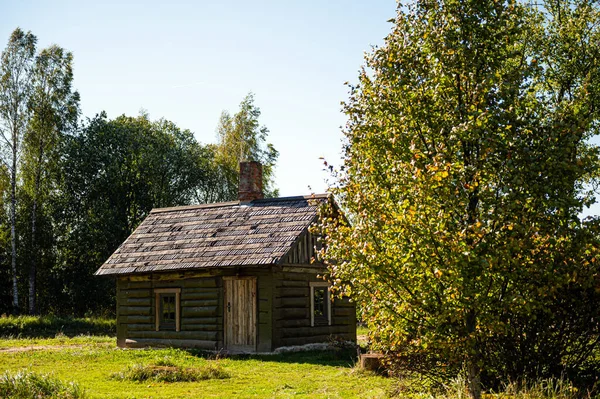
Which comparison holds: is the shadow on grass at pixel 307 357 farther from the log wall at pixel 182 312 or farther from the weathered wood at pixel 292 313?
the log wall at pixel 182 312

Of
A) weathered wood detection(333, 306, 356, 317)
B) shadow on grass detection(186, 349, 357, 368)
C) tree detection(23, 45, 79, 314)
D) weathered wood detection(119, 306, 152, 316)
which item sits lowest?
shadow on grass detection(186, 349, 357, 368)

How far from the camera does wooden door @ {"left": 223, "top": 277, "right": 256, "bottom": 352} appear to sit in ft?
71.8

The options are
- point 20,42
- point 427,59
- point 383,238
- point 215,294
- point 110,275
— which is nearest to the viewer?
point 383,238

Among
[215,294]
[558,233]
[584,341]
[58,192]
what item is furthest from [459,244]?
[58,192]

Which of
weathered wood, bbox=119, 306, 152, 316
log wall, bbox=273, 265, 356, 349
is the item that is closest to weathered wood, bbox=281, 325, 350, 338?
log wall, bbox=273, 265, 356, 349

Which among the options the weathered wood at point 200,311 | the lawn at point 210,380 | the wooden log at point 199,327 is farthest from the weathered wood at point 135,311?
the wooden log at point 199,327

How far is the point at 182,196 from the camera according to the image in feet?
165

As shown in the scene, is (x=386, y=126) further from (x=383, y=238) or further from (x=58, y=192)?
(x=58, y=192)

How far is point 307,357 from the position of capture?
20.2 metres

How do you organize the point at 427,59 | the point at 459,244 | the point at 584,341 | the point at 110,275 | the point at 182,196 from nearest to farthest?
the point at 459,244
the point at 427,59
the point at 584,341
the point at 110,275
the point at 182,196

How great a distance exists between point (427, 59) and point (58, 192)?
1479 inches

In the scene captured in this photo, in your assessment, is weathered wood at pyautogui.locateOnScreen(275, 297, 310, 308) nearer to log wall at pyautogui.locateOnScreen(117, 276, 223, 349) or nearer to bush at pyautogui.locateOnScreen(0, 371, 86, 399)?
log wall at pyautogui.locateOnScreen(117, 276, 223, 349)

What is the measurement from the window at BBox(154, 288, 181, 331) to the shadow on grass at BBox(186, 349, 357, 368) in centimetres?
260

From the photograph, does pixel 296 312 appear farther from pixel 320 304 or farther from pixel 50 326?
pixel 50 326
